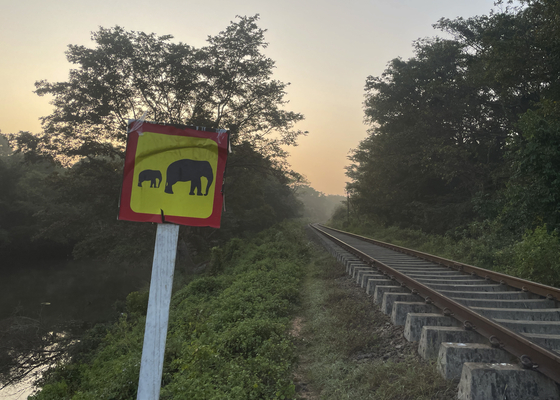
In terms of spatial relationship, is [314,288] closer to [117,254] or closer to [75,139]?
[117,254]

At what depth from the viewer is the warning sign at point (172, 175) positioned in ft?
7.47

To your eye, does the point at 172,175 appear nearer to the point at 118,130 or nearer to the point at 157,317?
the point at 157,317

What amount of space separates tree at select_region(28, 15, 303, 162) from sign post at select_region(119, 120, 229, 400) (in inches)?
693

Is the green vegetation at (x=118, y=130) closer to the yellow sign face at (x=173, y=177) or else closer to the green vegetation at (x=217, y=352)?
the green vegetation at (x=217, y=352)

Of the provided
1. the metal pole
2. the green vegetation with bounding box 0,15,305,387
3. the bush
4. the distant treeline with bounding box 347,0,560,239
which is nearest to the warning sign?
the metal pole

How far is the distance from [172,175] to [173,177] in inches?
0.6

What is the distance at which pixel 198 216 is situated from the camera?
7.66ft

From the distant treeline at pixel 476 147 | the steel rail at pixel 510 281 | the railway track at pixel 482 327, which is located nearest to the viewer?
the railway track at pixel 482 327

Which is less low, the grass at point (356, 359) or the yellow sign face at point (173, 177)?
the yellow sign face at point (173, 177)

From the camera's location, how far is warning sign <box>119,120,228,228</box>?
2.28 m

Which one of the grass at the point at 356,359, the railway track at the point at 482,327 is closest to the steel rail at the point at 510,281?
the railway track at the point at 482,327

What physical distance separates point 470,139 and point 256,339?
2341 cm

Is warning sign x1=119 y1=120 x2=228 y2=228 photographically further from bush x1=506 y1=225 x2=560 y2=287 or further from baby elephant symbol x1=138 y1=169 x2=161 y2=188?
bush x1=506 y1=225 x2=560 y2=287

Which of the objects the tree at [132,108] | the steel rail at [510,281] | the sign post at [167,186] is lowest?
the steel rail at [510,281]
